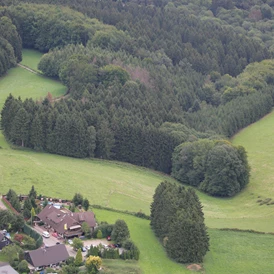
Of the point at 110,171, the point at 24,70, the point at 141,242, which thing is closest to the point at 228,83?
the point at 24,70

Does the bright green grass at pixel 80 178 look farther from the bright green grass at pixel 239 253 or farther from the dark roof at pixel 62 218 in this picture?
the bright green grass at pixel 239 253

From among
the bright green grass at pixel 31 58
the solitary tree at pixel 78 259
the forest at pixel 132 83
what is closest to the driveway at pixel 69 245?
the solitary tree at pixel 78 259

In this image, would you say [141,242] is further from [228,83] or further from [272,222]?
[228,83]

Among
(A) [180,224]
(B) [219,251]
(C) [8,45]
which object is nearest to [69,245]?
(A) [180,224]

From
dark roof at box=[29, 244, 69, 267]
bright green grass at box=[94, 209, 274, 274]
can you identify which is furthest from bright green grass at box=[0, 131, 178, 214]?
dark roof at box=[29, 244, 69, 267]

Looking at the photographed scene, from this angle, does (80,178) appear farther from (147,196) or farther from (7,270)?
(7,270)
